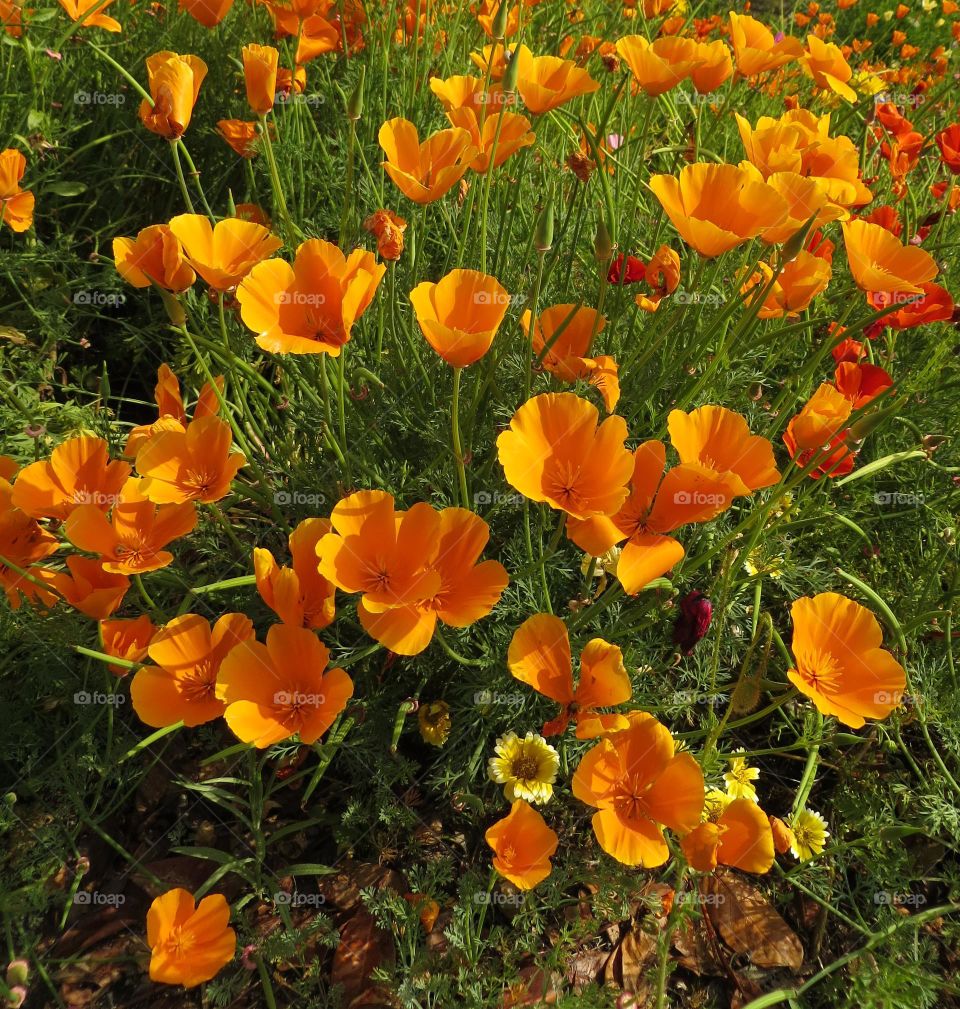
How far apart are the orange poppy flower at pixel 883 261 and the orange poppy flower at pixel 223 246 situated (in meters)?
1.02

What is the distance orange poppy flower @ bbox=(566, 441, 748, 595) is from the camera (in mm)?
1232

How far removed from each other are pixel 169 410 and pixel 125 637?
453 millimetres

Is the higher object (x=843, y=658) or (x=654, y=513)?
(x=654, y=513)

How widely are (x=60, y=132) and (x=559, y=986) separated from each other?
2.59 metres

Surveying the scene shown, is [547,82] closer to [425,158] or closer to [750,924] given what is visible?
[425,158]

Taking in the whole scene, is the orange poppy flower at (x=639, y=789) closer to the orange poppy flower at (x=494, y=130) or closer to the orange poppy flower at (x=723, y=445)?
the orange poppy flower at (x=723, y=445)

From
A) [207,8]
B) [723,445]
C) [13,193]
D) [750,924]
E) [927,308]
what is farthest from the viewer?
[13,193]

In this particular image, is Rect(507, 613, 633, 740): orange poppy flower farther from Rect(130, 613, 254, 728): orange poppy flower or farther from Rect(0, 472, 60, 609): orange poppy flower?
Rect(0, 472, 60, 609): orange poppy flower

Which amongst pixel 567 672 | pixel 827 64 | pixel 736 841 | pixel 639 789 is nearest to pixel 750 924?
pixel 736 841

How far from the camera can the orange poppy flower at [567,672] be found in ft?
4.21

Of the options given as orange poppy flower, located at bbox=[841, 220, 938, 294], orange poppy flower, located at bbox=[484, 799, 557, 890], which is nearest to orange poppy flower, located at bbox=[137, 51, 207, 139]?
orange poppy flower, located at bbox=[841, 220, 938, 294]

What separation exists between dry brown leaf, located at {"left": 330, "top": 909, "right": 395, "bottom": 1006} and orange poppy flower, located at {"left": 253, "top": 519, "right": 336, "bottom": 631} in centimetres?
65

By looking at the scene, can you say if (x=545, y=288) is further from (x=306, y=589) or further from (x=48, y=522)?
(x=48, y=522)

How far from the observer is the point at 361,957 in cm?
151
